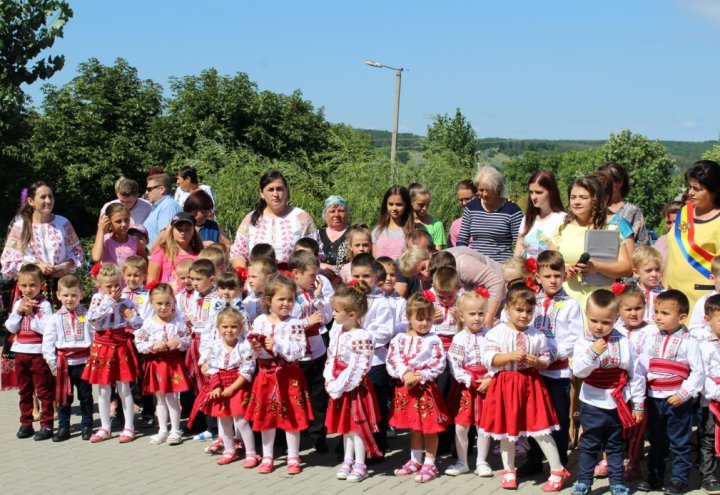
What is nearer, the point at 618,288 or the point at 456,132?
the point at 618,288

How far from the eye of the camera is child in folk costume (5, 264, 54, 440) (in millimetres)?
7293

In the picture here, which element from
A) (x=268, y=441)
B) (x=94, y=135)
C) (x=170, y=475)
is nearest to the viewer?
(x=170, y=475)

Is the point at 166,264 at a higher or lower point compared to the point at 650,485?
higher

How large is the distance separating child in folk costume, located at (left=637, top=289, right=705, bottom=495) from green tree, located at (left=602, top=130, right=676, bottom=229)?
51.6 m

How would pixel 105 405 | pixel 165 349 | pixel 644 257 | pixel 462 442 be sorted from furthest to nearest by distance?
pixel 105 405 < pixel 165 349 < pixel 644 257 < pixel 462 442

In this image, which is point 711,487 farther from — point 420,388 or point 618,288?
point 420,388

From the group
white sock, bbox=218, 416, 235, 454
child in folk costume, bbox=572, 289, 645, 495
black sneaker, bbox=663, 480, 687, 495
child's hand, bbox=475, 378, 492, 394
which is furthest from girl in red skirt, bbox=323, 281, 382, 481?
black sneaker, bbox=663, 480, 687, 495

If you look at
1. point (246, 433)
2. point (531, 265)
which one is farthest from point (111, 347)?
point (531, 265)

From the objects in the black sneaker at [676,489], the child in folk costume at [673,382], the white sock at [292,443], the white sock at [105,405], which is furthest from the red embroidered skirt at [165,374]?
the black sneaker at [676,489]

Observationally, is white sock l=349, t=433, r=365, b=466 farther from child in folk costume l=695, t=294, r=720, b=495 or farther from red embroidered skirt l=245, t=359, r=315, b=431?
child in folk costume l=695, t=294, r=720, b=495

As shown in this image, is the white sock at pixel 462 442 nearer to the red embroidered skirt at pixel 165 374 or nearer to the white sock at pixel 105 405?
the red embroidered skirt at pixel 165 374

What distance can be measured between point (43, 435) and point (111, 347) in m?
1.01

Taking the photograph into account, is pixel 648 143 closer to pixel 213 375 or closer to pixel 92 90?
pixel 92 90

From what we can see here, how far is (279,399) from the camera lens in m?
6.11
